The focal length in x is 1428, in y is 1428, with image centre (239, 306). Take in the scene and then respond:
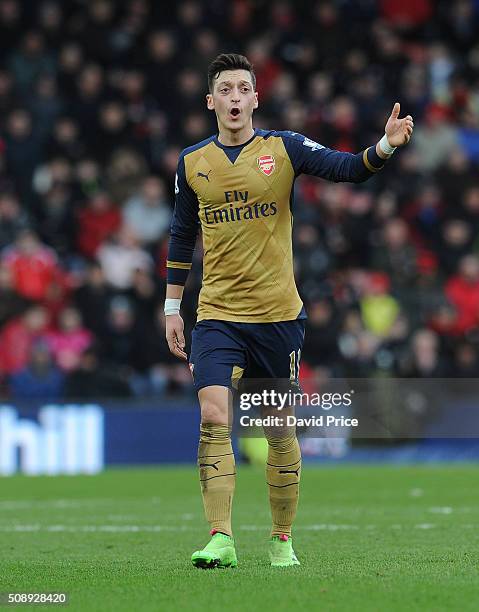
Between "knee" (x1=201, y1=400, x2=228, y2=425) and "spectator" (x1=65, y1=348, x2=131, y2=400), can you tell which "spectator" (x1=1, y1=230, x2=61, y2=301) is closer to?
"spectator" (x1=65, y1=348, x2=131, y2=400)

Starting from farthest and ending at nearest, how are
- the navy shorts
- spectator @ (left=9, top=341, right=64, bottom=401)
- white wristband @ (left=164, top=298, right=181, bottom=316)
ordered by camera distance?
spectator @ (left=9, top=341, right=64, bottom=401) → white wristband @ (left=164, top=298, right=181, bottom=316) → the navy shorts

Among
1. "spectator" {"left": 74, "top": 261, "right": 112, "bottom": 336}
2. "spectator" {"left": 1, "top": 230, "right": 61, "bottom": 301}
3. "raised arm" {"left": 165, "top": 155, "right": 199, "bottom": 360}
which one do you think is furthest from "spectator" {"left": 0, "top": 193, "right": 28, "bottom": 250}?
"raised arm" {"left": 165, "top": 155, "right": 199, "bottom": 360}

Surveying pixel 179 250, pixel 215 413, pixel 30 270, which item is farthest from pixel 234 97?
pixel 30 270

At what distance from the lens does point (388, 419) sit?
15.9 meters

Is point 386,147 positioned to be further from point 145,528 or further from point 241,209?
point 145,528

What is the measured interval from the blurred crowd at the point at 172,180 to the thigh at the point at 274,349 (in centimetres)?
848

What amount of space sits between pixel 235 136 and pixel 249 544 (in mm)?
2418

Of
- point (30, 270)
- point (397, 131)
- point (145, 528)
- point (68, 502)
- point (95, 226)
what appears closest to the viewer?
point (397, 131)

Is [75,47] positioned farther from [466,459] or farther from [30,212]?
[466,459]

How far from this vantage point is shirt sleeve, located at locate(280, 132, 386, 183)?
6578mm

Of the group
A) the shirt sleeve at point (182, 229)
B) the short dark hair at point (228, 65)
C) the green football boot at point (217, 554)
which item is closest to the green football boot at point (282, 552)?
the green football boot at point (217, 554)

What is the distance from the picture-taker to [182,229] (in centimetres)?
718

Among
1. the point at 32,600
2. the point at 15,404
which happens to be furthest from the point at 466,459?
the point at 32,600

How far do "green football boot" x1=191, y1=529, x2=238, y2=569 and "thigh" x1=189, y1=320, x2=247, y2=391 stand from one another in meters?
0.72
